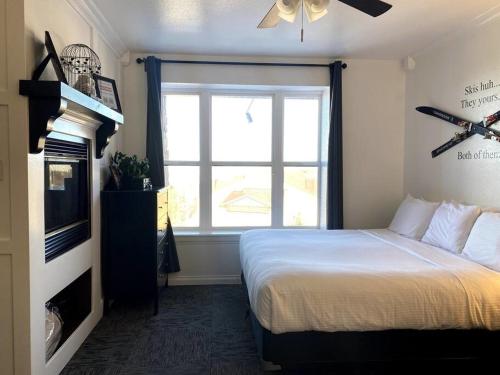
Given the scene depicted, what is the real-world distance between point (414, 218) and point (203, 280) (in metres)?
2.31

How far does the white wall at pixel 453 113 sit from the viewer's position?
2.94 meters

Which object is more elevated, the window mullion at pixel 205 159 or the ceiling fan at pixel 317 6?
the ceiling fan at pixel 317 6

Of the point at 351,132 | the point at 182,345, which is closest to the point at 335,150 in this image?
the point at 351,132

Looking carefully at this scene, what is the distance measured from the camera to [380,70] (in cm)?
409

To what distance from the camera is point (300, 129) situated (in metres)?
4.29

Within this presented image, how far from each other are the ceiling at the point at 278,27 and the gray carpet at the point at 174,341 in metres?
2.56

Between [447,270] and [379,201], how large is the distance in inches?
75.5

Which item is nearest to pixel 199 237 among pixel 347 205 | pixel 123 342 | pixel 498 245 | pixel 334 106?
pixel 123 342

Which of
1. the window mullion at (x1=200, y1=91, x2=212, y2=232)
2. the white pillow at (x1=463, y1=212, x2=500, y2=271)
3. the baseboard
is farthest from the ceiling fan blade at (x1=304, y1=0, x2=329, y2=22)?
the baseboard

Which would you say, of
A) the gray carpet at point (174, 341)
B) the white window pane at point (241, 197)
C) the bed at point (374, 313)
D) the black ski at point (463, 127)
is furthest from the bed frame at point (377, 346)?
the white window pane at point (241, 197)

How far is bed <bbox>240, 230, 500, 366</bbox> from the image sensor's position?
2.07 metres

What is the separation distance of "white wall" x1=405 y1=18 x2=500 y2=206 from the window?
1.08 meters

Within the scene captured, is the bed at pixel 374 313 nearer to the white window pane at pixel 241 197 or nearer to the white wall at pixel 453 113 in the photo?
the white wall at pixel 453 113

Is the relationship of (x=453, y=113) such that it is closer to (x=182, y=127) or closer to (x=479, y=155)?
(x=479, y=155)
